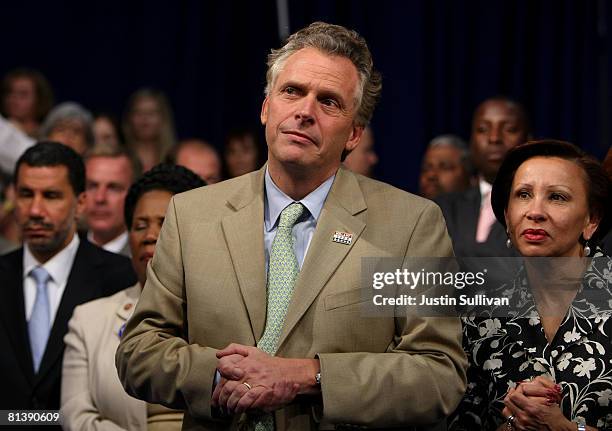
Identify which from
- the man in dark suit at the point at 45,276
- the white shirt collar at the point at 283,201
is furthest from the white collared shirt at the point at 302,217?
the man in dark suit at the point at 45,276

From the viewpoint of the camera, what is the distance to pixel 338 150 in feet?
9.84

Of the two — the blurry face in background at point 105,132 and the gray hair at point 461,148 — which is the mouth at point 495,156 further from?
the blurry face in background at point 105,132

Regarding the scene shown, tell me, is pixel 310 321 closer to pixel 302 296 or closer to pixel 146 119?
pixel 302 296

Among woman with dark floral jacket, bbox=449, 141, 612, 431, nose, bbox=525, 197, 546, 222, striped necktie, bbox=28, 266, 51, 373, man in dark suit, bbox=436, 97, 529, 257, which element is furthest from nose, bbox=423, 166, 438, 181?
nose, bbox=525, 197, 546, 222

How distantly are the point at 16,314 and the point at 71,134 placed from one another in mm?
1976

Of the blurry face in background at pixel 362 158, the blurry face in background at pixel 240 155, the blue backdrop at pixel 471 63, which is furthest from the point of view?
the blue backdrop at pixel 471 63

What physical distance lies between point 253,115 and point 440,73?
1.22 m

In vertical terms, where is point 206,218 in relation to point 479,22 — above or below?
below

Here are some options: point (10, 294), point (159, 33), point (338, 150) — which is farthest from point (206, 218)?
point (159, 33)

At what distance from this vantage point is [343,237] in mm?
2859

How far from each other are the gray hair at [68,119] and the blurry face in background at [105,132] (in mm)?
294

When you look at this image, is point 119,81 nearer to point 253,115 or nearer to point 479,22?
point 253,115

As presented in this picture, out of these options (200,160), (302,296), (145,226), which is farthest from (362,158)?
(302,296)

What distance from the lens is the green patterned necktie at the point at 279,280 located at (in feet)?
9.14
